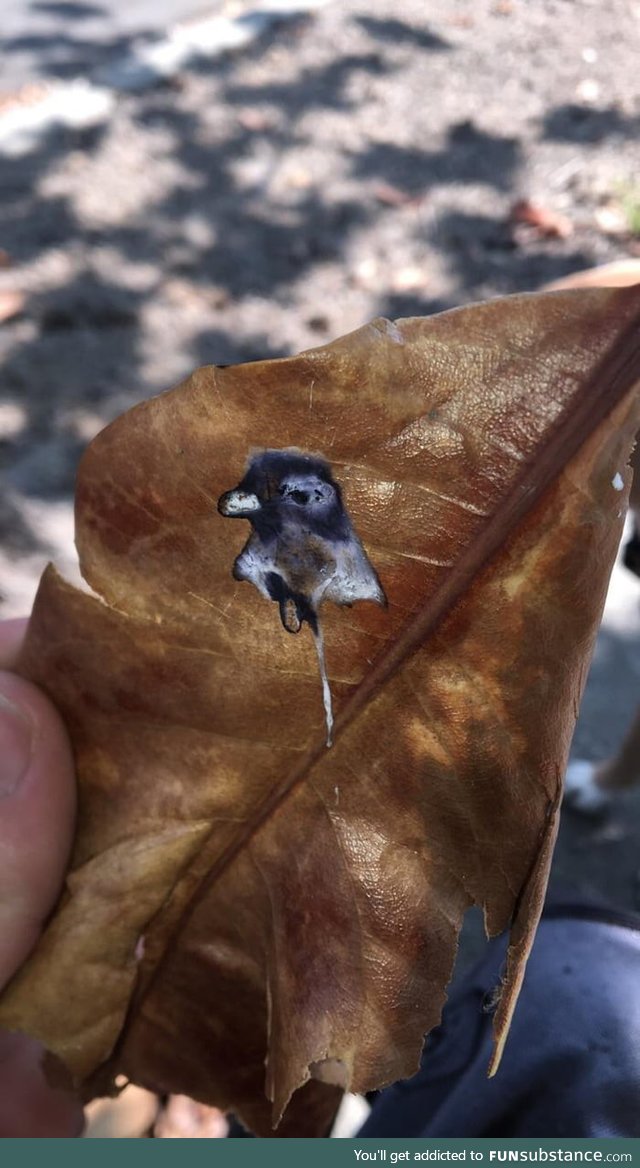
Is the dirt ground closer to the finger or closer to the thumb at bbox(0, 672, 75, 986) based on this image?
the finger

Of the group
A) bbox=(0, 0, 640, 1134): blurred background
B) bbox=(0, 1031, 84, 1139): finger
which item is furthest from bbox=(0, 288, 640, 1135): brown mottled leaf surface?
bbox=(0, 0, 640, 1134): blurred background

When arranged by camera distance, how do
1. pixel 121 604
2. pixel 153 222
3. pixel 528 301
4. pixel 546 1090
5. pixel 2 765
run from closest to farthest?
pixel 528 301
pixel 121 604
pixel 2 765
pixel 546 1090
pixel 153 222

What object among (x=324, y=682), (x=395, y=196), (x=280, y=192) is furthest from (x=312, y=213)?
(x=324, y=682)

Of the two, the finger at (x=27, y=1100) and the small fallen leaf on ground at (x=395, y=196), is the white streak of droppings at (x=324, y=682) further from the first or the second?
the small fallen leaf on ground at (x=395, y=196)

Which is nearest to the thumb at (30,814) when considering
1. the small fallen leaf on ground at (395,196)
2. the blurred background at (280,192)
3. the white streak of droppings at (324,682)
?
the white streak of droppings at (324,682)

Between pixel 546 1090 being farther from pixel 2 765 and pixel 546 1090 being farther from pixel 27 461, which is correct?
pixel 27 461

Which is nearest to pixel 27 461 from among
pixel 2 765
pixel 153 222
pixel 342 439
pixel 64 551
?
pixel 64 551
